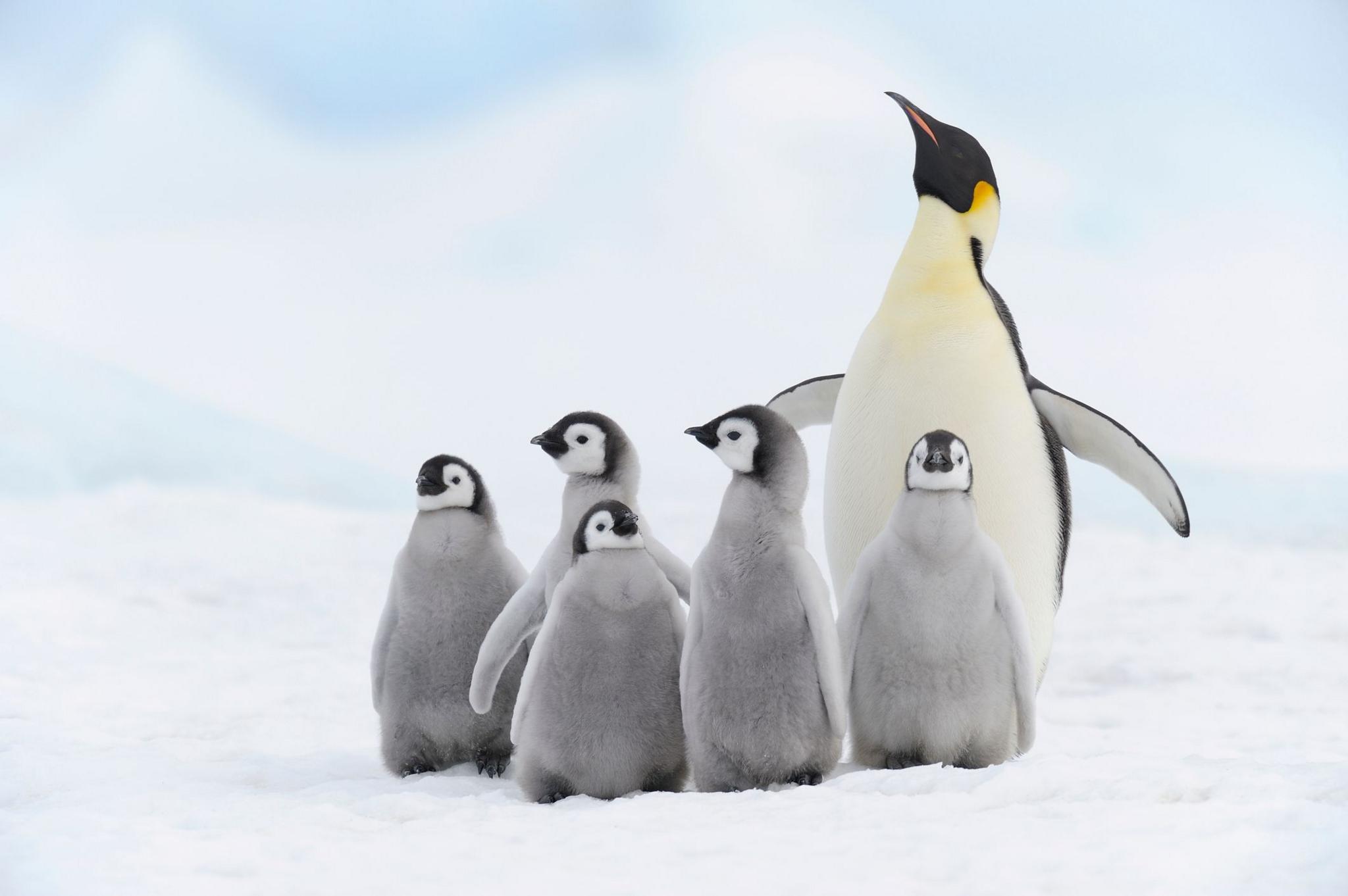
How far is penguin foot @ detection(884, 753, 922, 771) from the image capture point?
2.55 metres

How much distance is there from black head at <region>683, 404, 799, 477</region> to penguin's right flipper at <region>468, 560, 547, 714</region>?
0.53 metres

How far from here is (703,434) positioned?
2568 mm

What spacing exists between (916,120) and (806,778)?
6.63ft

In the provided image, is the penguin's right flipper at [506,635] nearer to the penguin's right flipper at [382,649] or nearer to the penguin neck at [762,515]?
the penguin's right flipper at [382,649]

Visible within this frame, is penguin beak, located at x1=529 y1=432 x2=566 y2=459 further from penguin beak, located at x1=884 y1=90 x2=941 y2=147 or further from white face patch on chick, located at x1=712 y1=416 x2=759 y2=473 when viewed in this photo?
penguin beak, located at x1=884 y1=90 x2=941 y2=147

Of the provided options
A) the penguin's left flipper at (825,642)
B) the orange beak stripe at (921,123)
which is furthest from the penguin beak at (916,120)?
the penguin's left flipper at (825,642)

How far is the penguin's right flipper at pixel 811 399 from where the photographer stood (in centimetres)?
393

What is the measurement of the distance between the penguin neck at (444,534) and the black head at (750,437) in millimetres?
693

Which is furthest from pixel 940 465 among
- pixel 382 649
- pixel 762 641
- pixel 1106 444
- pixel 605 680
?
pixel 382 649

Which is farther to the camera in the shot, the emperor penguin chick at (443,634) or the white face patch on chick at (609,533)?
the emperor penguin chick at (443,634)

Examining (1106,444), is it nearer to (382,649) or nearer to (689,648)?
(689,648)

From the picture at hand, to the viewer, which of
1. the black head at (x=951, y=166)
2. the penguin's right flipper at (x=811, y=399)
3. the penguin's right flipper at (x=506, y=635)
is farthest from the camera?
the penguin's right flipper at (x=811, y=399)

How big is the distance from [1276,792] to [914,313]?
5.06 feet

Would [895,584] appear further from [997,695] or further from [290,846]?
[290,846]
